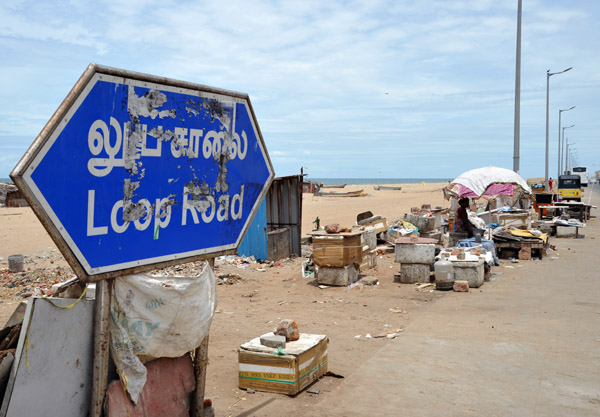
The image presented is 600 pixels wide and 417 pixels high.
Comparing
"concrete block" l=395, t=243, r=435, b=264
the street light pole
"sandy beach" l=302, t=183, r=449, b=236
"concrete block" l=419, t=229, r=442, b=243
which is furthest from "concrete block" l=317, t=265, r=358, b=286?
the street light pole

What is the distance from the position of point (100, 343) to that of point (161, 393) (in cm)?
73

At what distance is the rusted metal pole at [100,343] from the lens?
9.69 feet

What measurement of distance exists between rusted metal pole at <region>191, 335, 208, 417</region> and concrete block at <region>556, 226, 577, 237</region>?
21.2 m

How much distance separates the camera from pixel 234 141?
3.72 metres

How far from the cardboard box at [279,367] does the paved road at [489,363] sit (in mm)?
314

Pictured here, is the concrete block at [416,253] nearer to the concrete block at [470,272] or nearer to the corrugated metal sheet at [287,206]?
the concrete block at [470,272]

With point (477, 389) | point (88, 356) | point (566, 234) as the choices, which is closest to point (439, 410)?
point (477, 389)

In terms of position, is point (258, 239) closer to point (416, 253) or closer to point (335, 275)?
point (335, 275)

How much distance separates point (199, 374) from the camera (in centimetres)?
373

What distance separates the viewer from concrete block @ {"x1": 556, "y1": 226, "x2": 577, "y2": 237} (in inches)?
851

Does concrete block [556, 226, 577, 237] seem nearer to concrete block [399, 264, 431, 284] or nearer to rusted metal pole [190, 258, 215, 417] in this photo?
concrete block [399, 264, 431, 284]

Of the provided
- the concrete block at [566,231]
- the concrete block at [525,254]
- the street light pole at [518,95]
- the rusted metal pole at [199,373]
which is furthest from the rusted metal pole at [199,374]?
the concrete block at [566,231]

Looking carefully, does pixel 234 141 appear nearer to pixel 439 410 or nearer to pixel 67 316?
pixel 67 316

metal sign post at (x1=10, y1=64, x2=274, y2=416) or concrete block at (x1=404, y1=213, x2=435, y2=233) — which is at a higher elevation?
metal sign post at (x1=10, y1=64, x2=274, y2=416)
